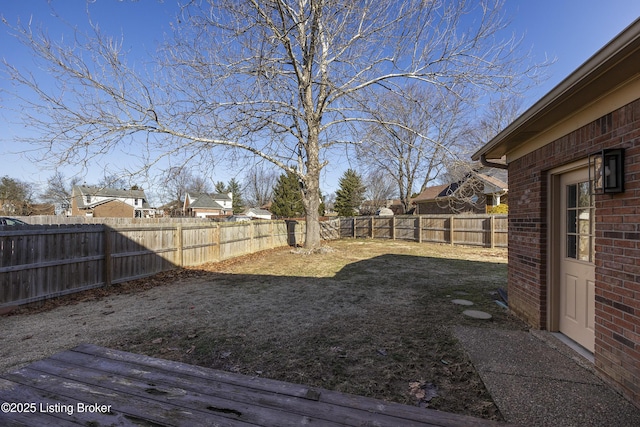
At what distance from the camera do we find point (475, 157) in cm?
527

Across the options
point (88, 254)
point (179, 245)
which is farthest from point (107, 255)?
point (179, 245)

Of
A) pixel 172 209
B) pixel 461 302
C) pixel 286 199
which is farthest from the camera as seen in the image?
Result: pixel 172 209

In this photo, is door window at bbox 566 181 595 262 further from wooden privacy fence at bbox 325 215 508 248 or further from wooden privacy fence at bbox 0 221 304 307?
wooden privacy fence at bbox 325 215 508 248

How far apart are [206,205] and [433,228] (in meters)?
42.4

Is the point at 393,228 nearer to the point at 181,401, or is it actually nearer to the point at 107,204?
the point at 181,401

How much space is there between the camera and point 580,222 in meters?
3.51

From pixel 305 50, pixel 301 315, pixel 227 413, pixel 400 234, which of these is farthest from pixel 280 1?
pixel 400 234

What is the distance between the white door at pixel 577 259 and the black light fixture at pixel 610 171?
63 cm

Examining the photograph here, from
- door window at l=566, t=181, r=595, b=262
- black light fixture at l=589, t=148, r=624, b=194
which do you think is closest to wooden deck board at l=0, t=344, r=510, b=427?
black light fixture at l=589, t=148, r=624, b=194

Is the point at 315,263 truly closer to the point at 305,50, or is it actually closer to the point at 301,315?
the point at 301,315

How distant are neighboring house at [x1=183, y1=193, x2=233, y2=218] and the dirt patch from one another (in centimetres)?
4432

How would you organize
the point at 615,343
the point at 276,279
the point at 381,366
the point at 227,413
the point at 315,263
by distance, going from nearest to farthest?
the point at 227,413
the point at 615,343
the point at 381,366
the point at 276,279
the point at 315,263

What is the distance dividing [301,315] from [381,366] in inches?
79.6

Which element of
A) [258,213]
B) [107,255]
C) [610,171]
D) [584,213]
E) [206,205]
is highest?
[206,205]
